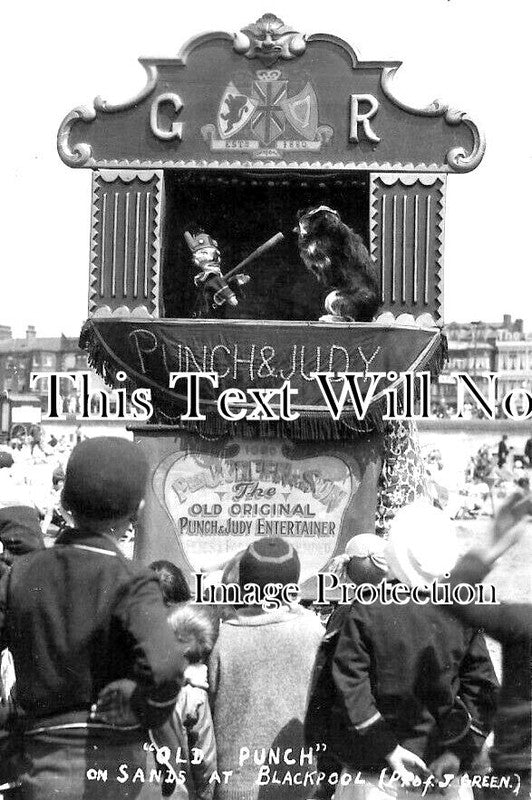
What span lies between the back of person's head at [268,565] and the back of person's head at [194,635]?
0.56ft

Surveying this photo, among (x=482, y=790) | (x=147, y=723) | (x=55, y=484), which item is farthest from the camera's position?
(x=55, y=484)

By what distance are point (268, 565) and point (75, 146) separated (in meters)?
2.46

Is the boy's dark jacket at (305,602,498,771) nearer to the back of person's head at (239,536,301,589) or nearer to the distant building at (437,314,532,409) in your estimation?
the back of person's head at (239,536,301,589)

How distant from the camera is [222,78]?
4.90 meters

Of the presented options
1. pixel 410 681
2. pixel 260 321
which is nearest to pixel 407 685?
pixel 410 681

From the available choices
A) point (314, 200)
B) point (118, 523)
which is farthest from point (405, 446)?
point (118, 523)

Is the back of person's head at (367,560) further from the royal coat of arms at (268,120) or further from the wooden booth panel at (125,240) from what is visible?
the royal coat of arms at (268,120)

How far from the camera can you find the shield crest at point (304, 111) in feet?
16.1

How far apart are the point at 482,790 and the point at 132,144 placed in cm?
302

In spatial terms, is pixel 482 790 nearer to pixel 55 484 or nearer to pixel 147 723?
pixel 147 723

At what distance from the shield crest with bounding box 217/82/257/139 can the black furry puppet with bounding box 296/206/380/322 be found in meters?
0.71

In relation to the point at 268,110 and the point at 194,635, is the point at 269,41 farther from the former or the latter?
the point at 194,635

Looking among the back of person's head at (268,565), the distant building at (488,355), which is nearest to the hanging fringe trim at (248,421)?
the distant building at (488,355)

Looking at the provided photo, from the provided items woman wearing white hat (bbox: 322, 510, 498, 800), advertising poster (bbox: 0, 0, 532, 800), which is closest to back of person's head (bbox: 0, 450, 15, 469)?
advertising poster (bbox: 0, 0, 532, 800)
